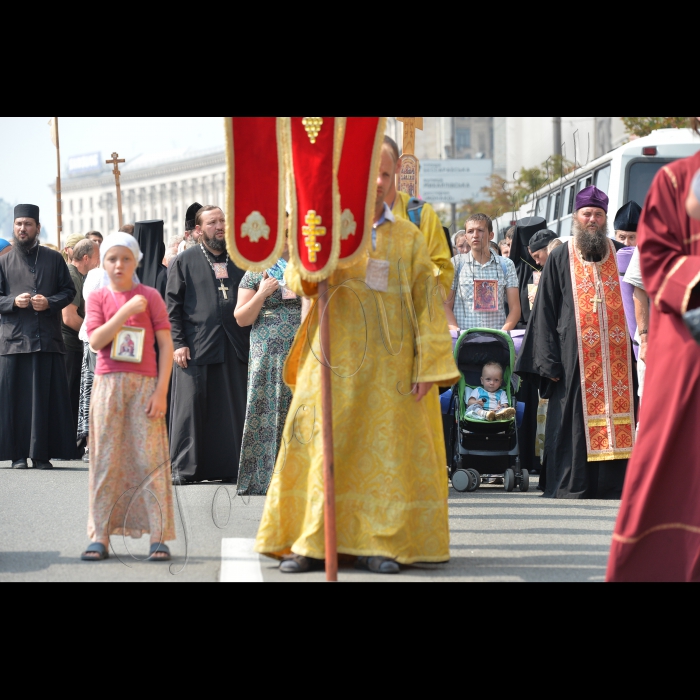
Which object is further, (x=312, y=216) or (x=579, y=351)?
(x=579, y=351)

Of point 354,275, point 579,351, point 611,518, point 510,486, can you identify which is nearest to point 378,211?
point 354,275

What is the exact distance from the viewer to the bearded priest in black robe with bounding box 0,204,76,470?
10555 mm

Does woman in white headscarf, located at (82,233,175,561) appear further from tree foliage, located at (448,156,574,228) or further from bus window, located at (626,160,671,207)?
tree foliage, located at (448,156,574,228)

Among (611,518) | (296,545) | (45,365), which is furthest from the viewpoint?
(45,365)

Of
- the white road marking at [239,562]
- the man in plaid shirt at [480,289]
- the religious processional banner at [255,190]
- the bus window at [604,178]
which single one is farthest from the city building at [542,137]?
the religious processional banner at [255,190]

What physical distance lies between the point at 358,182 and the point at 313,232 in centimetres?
34

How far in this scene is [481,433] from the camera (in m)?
8.84

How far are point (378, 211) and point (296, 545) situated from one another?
4.98 ft

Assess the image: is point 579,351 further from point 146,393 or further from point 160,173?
point 160,173

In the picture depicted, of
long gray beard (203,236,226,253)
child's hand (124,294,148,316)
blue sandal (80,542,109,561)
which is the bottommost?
blue sandal (80,542,109,561)

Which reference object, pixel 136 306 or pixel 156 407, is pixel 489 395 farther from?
pixel 136 306

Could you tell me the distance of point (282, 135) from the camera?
4.77 meters

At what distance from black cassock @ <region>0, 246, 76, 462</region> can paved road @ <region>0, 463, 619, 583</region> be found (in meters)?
1.91

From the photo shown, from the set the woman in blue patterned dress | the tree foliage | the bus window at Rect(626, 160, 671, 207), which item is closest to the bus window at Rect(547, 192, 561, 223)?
the bus window at Rect(626, 160, 671, 207)
